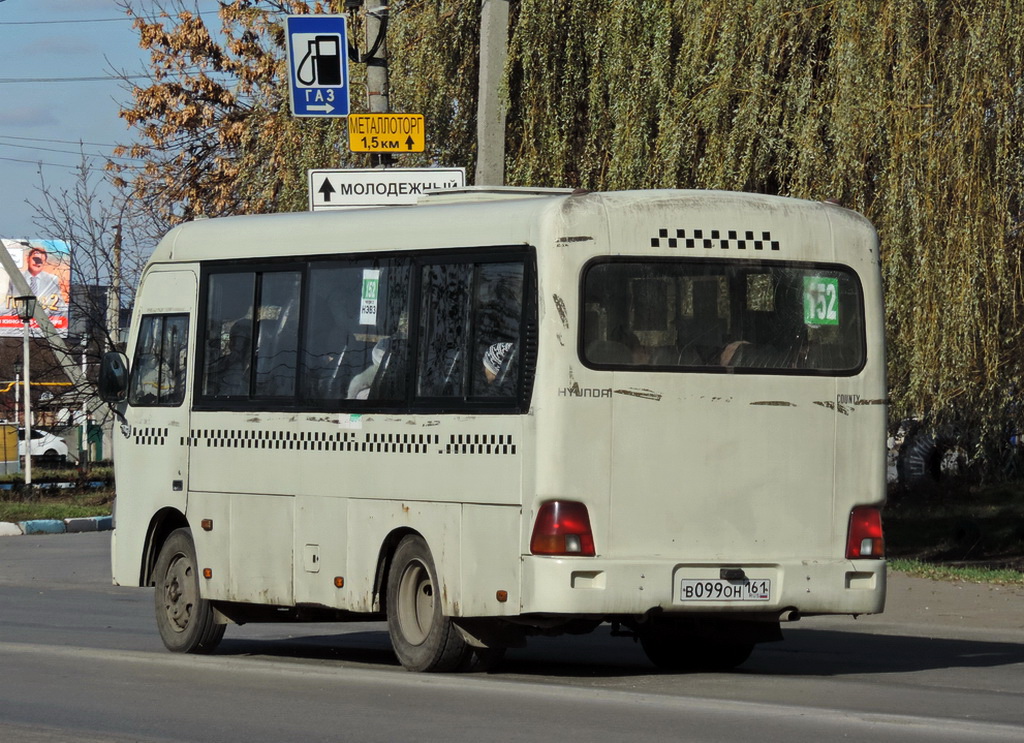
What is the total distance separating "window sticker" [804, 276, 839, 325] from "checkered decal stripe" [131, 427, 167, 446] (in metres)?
4.94

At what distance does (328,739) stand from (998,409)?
10.9m

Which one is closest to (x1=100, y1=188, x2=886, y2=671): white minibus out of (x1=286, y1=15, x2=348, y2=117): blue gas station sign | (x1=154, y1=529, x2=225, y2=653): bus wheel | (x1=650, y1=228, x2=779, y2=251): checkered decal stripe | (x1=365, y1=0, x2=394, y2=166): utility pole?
(x1=650, y1=228, x2=779, y2=251): checkered decal stripe

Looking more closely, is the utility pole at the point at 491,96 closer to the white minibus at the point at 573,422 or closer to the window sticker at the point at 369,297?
the white minibus at the point at 573,422

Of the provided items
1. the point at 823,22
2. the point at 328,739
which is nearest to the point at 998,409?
the point at 823,22

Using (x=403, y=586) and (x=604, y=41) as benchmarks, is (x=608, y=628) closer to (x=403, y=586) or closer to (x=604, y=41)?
(x=403, y=586)

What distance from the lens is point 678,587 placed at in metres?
10.6

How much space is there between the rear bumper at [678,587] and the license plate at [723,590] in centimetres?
2

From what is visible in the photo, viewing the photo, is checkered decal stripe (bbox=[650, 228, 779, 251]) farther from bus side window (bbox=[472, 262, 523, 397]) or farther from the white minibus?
bus side window (bbox=[472, 262, 523, 397])

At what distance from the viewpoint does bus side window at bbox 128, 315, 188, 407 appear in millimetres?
13500

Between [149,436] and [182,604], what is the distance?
4.19ft

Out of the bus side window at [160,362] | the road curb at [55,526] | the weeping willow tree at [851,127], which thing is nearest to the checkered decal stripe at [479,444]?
the bus side window at [160,362]

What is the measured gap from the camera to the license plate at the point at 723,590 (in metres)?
10.6

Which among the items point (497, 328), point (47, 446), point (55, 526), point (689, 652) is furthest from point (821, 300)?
point (47, 446)

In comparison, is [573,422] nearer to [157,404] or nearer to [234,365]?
[234,365]
